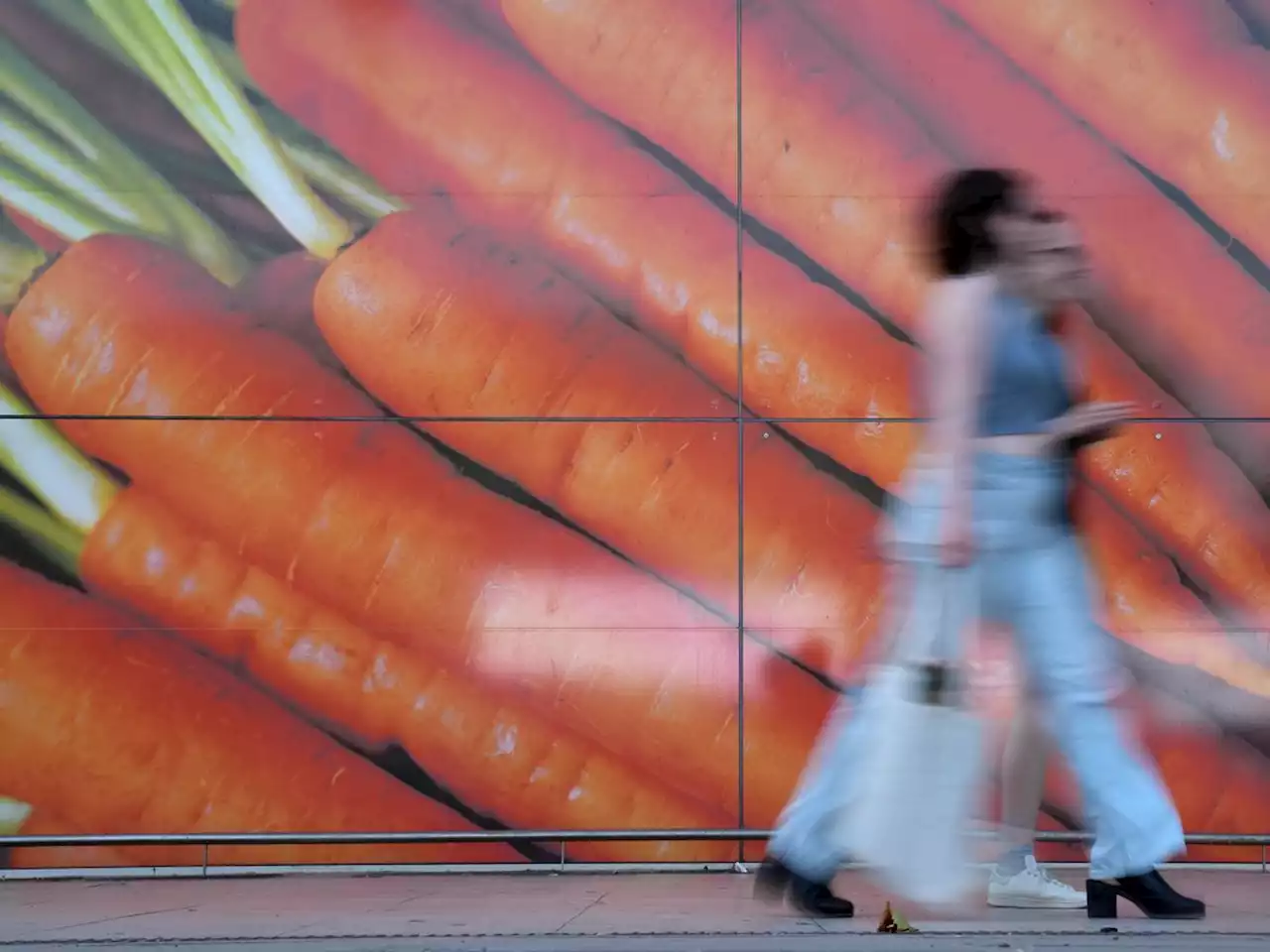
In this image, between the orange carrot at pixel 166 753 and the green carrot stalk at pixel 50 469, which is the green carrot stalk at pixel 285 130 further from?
the orange carrot at pixel 166 753

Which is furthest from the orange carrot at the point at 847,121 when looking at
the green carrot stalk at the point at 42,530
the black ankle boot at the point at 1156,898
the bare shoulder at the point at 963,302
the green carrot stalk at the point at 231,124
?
the green carrot stalk at the point at 42,530

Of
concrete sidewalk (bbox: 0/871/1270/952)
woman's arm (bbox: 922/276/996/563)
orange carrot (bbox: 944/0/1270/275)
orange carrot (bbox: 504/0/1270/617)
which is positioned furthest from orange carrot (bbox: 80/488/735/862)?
orange carrot (bbox: 944/0/1270/275)

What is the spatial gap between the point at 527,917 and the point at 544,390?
1.59m

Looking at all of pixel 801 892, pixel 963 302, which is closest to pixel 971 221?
pixel 963 302

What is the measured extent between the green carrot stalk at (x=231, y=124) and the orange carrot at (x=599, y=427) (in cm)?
13

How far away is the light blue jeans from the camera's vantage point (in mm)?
3428

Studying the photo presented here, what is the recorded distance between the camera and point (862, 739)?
3.37 meters

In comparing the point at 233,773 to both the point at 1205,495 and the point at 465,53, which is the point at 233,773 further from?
the point at 1205,495

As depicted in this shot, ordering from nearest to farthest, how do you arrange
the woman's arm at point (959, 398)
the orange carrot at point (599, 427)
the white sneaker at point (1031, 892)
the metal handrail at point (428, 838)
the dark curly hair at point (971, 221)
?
the woman's arm at point (959, 398) < the dark curly hair at point (971, 221) < the white sneaker at point (1031, 892) < the metal handrail at point (428, 838) < the orange carrot at point (599, 427)

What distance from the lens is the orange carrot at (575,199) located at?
4617 mm

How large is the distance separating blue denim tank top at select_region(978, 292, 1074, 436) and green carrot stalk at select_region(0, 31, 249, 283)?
229 cm

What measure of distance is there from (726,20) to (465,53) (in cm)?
80

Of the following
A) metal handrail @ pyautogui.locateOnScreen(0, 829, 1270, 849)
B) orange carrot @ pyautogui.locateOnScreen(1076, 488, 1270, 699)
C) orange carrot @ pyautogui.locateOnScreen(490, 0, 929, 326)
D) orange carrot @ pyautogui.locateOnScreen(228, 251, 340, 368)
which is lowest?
metal handrail @ pyautogui.locateOnScreen(0, 829, 1270, 849)

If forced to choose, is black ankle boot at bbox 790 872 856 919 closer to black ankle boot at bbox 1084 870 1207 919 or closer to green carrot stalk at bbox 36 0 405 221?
black ankle boot at bbox 1084 870 1207 919
